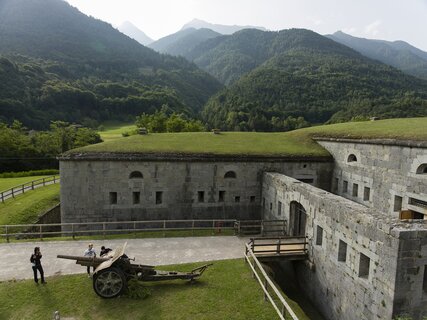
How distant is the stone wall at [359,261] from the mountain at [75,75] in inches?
3095

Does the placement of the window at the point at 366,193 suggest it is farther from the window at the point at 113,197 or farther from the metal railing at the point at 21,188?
the metal railing at the point at 21,188

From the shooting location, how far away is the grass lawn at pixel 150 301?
1091cm

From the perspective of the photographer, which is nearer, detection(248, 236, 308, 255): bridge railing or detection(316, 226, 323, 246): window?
detection(316, 226, 323, 246): window

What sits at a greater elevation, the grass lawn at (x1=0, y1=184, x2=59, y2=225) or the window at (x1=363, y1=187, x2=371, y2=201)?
the window at (x1=363, y1=187, x2=371, y2=201)

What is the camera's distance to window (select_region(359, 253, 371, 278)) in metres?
12.2

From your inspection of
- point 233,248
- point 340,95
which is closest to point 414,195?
point 233,248

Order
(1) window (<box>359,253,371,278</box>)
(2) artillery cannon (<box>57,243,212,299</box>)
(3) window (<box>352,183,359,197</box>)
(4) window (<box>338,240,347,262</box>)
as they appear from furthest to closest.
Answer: (3) window (<box>352,183,359,197</box>) < (4) window (<box>338,240,347,262</box>) < (1) window (<box>359,253,371,278</box>) < (2) artillery cannon (<box>57,243,212,299</box>)

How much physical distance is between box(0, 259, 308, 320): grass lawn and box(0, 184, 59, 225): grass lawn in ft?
39.0

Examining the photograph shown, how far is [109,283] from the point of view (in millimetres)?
11664

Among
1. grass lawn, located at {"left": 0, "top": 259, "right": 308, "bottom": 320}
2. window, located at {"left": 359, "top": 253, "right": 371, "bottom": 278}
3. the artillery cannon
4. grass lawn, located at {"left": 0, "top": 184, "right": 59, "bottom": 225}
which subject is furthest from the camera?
grass lawn, located at {"left": 0, "top": 184, "right": 59, "bottom": 225}

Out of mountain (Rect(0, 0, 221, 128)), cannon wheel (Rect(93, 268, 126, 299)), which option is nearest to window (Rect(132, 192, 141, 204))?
cannon wheel (Rect(93, 268, 126, 299))

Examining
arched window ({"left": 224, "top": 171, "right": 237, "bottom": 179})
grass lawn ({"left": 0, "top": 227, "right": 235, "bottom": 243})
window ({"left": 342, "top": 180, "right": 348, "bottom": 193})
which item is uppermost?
arched window ({"left": 224, "top": 171, "right": 237, "bottom": 179})

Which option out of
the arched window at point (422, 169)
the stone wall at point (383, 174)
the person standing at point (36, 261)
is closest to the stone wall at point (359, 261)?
the stone wall at point (383, 174)

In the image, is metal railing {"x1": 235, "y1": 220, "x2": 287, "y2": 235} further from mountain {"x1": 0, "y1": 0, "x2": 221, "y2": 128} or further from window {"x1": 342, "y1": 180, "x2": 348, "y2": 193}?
mountain {"x1": 0, "y1": 0, "x2": 221, "y2": 128}
